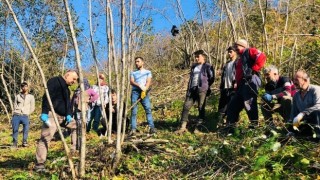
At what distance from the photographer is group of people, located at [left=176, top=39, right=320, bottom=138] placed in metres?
4.81

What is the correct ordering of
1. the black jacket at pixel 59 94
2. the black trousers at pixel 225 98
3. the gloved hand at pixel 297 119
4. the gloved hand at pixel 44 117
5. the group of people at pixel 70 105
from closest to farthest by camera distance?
the gloved hand at pixel 297 119, the gloved hand at pixel 44 117, the group of people at pixel 70 105, the black jacket at pixel 59 94, the black trousers at pixel 225 98

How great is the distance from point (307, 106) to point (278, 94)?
3.49 feet

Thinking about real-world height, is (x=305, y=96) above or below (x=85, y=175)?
above

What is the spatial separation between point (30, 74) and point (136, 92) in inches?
462

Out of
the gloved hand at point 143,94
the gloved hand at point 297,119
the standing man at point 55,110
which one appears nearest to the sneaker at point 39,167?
the standing man at point 55,110

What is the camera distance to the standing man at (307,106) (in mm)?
4703

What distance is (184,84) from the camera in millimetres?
12438

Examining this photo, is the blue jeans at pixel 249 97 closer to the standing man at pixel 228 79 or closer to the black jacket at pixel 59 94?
the standing man at pixel 228 79

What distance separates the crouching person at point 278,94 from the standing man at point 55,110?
2731 millimetres

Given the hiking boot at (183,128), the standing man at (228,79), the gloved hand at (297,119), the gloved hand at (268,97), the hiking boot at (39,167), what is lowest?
the hiking boot at (39,167)

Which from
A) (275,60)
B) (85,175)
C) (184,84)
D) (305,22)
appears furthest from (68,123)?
(305,22)

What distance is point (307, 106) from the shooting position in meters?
4.88

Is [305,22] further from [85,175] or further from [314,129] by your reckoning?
[85,175]

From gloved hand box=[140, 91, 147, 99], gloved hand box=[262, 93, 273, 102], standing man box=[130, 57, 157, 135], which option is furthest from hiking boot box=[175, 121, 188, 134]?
gloved hand box=[262, 93, 273, 102]
